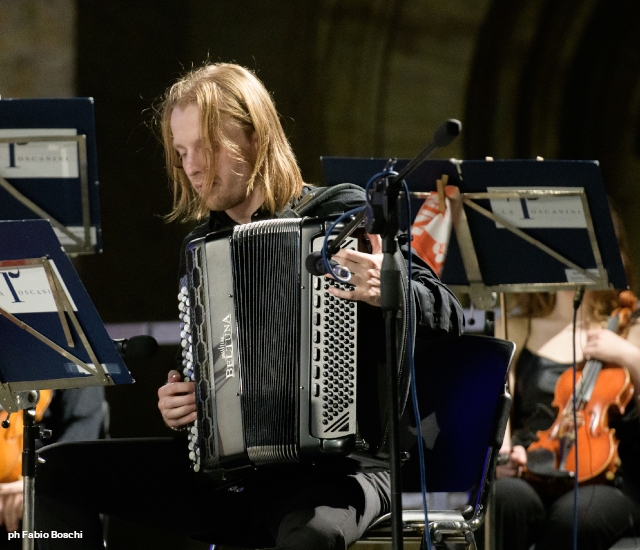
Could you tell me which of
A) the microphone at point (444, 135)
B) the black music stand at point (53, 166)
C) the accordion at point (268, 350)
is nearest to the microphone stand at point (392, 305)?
the microphone at point (444, 135)

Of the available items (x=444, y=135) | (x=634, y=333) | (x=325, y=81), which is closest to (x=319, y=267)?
(x=444, y=135)

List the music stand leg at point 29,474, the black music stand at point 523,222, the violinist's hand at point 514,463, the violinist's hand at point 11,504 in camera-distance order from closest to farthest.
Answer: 1. the music stand leg at point 29,474
2. the black music stand at point 523,222
3. the violinist's hand at point 11,504
4. the violinist's hand at point 514,463

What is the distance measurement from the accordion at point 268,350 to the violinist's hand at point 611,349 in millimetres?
1357

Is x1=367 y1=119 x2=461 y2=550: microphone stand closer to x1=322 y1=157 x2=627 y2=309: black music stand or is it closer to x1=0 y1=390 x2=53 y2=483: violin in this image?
x1=322 y1=157 x2=627 y2=309: black music stand

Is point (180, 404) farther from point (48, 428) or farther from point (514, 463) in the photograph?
point (514, 463)

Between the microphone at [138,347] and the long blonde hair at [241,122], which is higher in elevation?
the long blonde hair at [241,122]

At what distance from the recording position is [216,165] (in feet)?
7.69

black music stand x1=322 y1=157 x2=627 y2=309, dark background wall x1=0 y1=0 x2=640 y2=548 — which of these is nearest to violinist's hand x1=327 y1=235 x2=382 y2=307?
black music stand x1=322 y1=157 x2=627 y2=309

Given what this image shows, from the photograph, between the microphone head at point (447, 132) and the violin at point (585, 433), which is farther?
the violin at point (585, 433)

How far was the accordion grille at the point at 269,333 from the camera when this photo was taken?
1989 mm

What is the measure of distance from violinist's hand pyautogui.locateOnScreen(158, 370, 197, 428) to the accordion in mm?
43

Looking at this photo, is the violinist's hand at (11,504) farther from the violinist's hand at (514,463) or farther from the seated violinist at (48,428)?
the violinist's hand at (514,463)

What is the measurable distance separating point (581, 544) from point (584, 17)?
232cm

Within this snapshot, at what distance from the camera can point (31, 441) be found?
2.13 m
